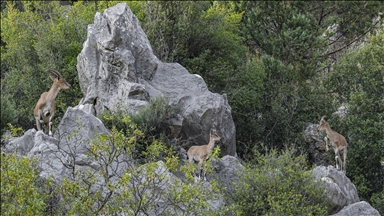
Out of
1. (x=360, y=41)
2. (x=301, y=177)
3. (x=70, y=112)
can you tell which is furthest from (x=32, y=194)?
(x=360, y=41)

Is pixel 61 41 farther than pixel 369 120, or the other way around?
pixel 61 41

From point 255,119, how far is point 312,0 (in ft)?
29.5

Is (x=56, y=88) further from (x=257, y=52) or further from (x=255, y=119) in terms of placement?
(x=257, y=52)

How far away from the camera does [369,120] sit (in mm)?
27953

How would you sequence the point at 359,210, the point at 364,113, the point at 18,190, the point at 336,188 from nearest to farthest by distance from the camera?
the point at 18,190 < the point at 359,210 < the point at 336,188 < the point at 364,113

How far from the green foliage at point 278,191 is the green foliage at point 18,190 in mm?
7709

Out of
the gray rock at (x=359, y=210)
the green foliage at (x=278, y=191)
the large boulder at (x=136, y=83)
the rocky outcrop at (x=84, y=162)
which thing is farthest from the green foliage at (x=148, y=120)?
the gray rock at (x=359, y=210)

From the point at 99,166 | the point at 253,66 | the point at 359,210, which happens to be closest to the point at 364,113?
the point at 253,66

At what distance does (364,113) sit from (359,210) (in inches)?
342

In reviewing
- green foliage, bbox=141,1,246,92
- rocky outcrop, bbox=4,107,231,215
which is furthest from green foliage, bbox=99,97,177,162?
green foliage, bbox=141,1,246,92

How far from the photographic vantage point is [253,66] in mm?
31984

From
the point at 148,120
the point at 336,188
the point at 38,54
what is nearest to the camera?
the point at 336,188

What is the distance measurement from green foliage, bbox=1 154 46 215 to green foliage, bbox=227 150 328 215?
25.3ft

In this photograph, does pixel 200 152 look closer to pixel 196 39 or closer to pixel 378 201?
pixel 378 201
